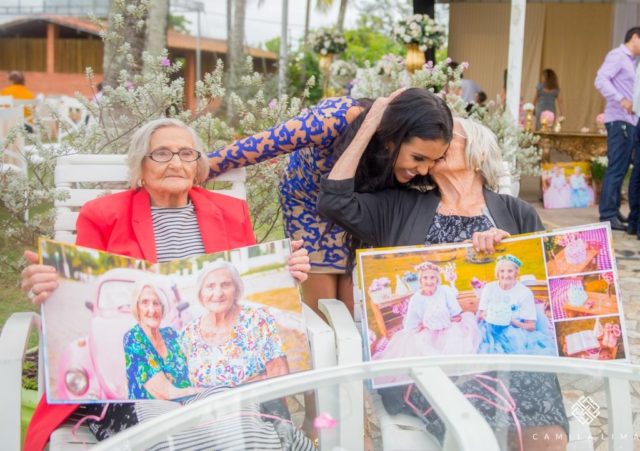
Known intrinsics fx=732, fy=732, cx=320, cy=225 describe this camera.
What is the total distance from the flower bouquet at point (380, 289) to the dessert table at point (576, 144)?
7215 millimetres

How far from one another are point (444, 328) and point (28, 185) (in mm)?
1979

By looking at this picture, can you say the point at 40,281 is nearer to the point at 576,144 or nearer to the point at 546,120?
the point at 576,144

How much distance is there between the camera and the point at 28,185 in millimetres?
3064

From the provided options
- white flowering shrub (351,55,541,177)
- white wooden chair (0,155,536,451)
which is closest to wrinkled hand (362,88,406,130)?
white wooden chair (0,155,536,451)

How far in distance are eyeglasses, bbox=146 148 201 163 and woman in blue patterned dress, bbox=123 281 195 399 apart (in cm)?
58

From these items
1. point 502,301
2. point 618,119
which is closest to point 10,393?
point 502,301

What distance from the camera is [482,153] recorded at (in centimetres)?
233

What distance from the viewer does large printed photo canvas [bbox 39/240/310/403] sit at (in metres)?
1.77

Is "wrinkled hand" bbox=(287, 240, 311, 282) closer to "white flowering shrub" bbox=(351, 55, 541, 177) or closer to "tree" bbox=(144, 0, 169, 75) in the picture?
"white flowering shrub" bbox=(351, 55, 541, 177)

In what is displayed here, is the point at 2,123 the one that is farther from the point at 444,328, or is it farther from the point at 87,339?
the point at 444,328

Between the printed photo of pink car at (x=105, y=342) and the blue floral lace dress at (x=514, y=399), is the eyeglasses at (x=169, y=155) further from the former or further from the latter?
the blue floral lace dress at (x=514, y=399)

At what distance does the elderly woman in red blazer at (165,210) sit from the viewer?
2.21m

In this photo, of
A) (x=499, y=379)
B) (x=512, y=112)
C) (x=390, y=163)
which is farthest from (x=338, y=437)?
(x=512, y=112)

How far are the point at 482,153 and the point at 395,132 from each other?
1.02 ft
